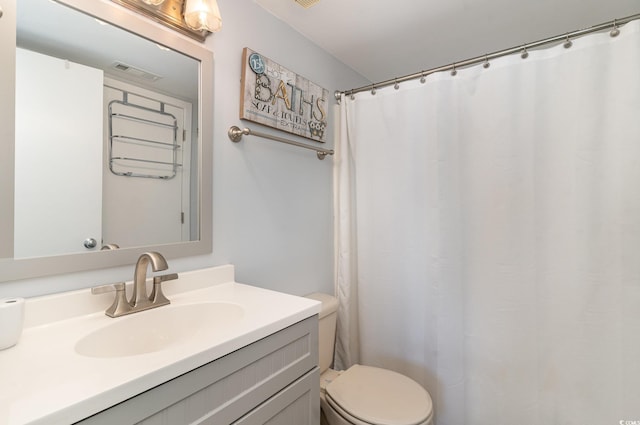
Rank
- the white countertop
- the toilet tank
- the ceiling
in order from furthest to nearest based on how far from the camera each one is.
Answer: the toilet tank → the ceiling → the white countertop

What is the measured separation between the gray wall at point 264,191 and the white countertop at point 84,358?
0.30 feet

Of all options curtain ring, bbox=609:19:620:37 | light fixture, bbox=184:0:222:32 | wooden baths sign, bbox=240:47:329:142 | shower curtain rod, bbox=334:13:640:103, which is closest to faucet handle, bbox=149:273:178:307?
wooden baths sign, bbox=240:47:329:142

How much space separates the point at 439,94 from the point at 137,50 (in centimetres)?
135

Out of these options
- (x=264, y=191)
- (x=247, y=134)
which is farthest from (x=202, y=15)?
(x=264, y=191)

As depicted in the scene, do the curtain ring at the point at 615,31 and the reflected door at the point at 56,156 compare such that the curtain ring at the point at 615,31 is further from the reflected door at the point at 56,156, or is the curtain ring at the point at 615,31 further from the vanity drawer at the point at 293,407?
the reflected door at the point at 56,156

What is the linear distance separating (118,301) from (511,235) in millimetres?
1578

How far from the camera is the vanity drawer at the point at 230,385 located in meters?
0.57

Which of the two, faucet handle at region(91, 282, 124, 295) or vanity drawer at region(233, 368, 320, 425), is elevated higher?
faucet handle at region(91, 282, 124, 295)

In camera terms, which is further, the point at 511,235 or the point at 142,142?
the point at 511,235

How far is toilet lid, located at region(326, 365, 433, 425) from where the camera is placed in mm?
1091

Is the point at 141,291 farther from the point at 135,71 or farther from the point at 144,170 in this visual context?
the point at 135,71

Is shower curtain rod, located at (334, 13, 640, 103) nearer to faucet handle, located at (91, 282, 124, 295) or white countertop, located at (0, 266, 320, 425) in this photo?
white countertop, located at (0, 266, 320, 425)

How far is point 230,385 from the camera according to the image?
723 mm

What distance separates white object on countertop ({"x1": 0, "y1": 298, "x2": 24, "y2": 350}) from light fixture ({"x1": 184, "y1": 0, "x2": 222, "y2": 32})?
1038 millimetres
